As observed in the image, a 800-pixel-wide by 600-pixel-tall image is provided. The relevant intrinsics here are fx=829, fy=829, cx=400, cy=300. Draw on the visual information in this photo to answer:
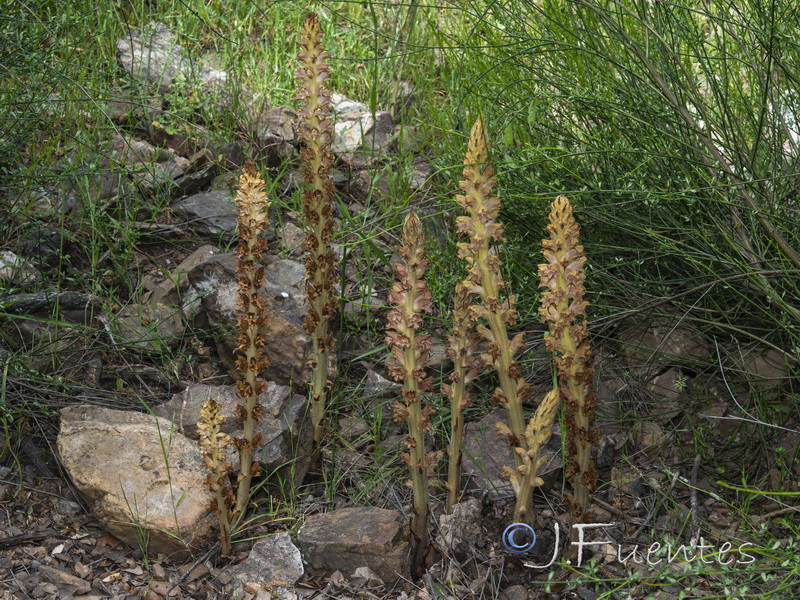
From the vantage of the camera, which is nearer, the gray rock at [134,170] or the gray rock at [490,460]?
the gray rock at [490,460]

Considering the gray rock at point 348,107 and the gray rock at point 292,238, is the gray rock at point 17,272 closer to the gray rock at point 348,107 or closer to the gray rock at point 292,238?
the gray rock at point 292,238

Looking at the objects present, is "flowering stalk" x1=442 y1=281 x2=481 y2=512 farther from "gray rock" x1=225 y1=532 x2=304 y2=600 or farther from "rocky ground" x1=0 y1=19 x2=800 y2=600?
"gray rock" x1=225 y1=532 x2=304 y2=600

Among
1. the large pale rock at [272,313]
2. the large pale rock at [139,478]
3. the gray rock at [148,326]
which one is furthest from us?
the gray rock at [148,326]

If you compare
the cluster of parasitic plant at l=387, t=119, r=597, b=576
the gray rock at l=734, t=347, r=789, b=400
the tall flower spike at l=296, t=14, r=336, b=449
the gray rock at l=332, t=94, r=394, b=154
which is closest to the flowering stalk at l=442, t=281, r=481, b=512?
the cluster of parasitic plant at l=387, t=119, r=597, b=576

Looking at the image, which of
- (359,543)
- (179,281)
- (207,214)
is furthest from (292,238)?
(359,543)

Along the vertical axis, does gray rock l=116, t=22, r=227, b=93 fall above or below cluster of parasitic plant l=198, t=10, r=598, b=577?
above

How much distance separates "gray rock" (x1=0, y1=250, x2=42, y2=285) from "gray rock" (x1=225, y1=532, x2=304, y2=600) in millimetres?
1446

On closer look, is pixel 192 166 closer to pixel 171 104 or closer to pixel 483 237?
pixel 171 104

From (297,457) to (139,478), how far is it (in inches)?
19.1

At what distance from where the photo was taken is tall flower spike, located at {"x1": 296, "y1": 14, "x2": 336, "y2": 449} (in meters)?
2.52

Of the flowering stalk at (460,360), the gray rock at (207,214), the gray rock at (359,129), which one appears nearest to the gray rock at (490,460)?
the flowering stalk at (460,360)

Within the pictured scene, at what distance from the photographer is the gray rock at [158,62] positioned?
413 cm

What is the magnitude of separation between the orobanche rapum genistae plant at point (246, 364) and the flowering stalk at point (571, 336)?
0.83 meters

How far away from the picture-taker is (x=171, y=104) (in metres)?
4.01
